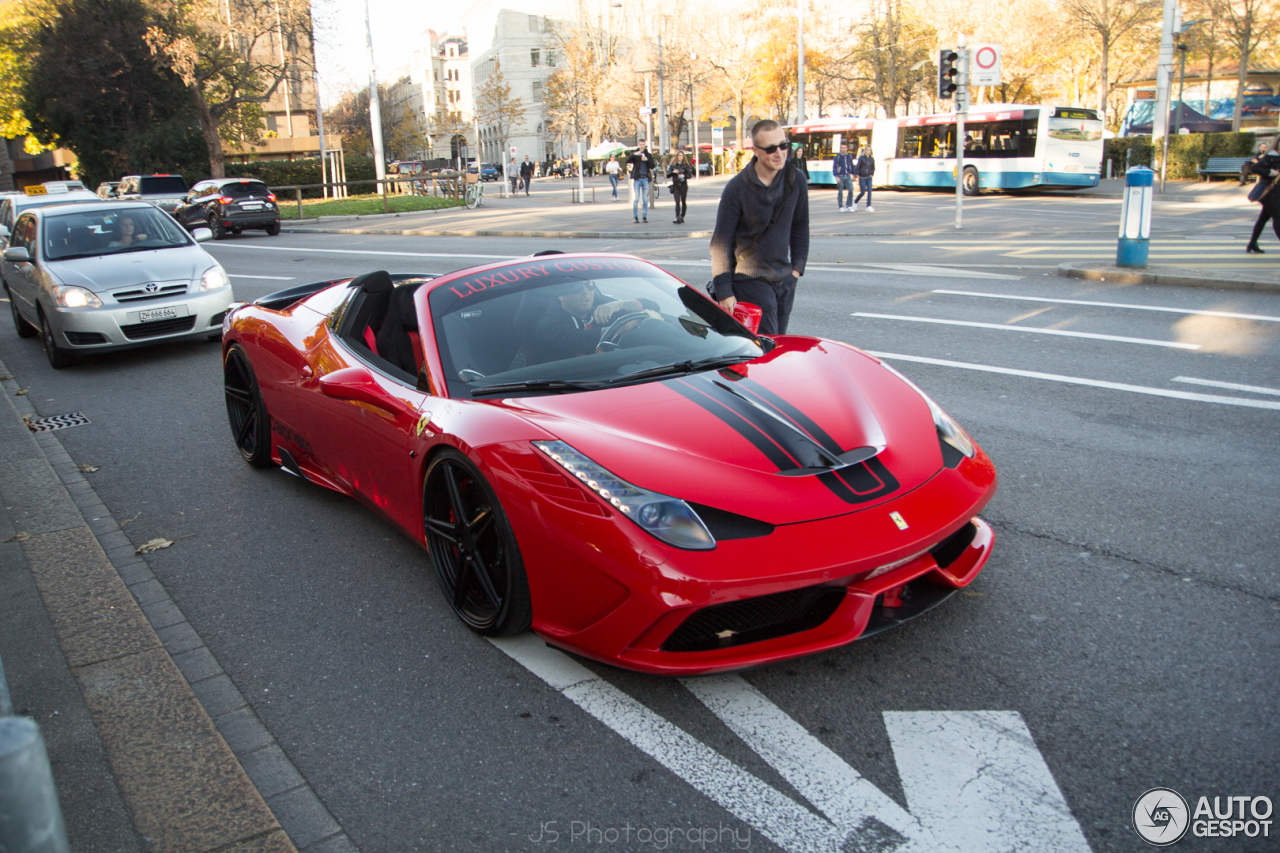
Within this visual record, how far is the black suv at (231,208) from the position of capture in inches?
1053

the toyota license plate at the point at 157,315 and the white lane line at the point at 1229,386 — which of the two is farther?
the toyota license plate at the point at 157,315

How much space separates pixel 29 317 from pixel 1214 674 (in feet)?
36.8

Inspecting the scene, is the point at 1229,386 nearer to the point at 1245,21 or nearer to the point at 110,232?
the point at 110,232

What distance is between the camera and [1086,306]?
989 centimetres

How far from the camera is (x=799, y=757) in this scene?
8.65ft

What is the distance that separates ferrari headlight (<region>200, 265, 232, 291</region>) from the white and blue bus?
903 inches

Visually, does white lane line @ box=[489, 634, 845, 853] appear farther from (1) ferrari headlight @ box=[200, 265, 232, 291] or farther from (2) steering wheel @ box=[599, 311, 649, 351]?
(1) ferrari headlight @ box=[200, 265, 232, 291]

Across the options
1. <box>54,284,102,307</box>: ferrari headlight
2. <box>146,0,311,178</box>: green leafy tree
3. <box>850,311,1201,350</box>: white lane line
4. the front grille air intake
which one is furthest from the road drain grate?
<box>146,0,311,178</box>: green leafy tree

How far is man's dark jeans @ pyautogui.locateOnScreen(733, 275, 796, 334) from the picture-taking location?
5879mm

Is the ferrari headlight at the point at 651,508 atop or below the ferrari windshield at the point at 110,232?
→ below

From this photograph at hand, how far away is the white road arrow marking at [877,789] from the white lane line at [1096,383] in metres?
4.41

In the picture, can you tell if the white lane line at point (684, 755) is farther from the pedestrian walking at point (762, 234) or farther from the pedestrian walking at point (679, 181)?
the pedestrian walking at point (679, 181)

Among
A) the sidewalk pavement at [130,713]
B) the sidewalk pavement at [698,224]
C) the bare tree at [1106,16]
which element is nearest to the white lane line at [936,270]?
the sidewalk pavement at [698,224]

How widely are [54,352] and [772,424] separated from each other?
28.4 ft
